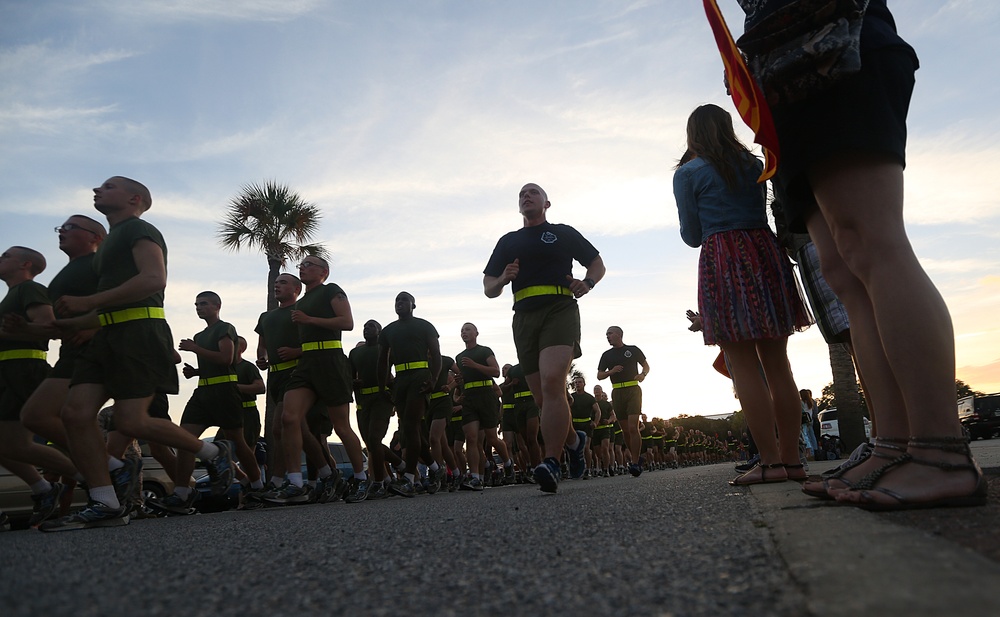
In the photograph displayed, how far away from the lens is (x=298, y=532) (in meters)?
2.96

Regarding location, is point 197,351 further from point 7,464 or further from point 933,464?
point 933,464

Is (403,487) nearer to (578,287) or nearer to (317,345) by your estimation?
(317,345)

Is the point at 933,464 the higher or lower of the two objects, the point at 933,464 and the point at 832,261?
the lower

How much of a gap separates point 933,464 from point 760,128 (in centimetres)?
111

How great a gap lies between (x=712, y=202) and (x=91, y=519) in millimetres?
4122

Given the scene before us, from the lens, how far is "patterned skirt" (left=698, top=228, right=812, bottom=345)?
13.3ft

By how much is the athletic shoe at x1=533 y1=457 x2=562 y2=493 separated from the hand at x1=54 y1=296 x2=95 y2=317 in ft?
9.48

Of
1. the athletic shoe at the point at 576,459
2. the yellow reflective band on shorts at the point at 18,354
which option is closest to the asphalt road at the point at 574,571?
the athletic shoe at the point at 576,459

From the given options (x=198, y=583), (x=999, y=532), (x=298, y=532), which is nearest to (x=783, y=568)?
(x=999, y=532)

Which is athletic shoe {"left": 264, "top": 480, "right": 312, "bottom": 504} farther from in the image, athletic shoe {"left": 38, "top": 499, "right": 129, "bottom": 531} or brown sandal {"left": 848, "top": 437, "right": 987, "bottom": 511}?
brown sandal {"left": 848, "top": 437, "right": 987, "bottom": 511}

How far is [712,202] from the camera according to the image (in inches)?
172

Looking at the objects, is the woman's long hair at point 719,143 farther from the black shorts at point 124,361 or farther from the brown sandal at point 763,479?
the black shorts at point 124,361

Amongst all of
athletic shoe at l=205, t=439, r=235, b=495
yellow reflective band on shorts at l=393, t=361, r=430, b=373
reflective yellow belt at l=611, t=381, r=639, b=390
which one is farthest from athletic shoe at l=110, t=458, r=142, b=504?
reflective yellow belt at l=611, t=381, r=639, b=390

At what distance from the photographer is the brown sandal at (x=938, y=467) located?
80.7 inches
